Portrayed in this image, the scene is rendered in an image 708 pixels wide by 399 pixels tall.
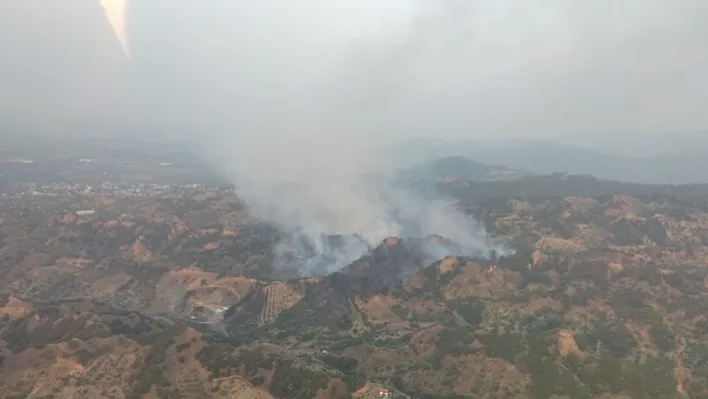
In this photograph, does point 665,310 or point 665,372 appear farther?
point 665,310

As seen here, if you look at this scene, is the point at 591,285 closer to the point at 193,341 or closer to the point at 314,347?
the point at 314,347

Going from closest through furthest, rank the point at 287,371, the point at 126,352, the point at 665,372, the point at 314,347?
the point at 287,371, the point at 126,352, the point at 665,372, the point at 314,347

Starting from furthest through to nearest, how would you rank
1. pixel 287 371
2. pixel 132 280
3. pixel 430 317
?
pixel 132 280 → pixel 430 317 → pixel 287 371

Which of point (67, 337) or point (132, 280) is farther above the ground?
point (67, 337)

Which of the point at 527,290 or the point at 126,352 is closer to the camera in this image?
the point at 126,352

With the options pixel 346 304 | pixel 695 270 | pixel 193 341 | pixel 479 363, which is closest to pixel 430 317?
pixel 346 304

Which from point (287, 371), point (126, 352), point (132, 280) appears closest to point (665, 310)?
point (287, 371)

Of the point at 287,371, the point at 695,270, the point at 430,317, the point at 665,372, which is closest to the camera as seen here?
the point at 287,371

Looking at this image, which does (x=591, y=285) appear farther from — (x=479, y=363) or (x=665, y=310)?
(x=479, y=363)

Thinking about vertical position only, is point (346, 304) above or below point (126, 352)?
below
